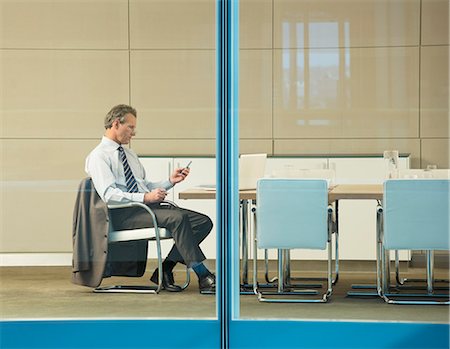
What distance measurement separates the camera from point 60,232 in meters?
7.53

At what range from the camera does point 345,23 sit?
739 centimetres

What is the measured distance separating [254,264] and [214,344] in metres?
0.60

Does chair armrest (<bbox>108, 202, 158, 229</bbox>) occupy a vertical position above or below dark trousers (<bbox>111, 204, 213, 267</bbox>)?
above

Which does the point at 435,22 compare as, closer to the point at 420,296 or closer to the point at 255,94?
the point at 255,94

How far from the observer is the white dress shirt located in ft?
24.5

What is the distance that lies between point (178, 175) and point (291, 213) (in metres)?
0.83

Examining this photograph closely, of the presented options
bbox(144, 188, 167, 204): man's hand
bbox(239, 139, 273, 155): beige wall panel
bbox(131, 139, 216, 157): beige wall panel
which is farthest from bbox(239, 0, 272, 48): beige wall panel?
bbox(144, 188, 167, 204): man's hand

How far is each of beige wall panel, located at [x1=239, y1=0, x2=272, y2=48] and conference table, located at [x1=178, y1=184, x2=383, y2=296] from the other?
985mm

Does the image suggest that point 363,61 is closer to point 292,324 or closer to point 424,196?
point 424,196

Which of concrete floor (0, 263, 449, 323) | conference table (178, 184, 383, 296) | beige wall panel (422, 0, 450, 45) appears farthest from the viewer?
concrete floor (0, 263, 449, 323)

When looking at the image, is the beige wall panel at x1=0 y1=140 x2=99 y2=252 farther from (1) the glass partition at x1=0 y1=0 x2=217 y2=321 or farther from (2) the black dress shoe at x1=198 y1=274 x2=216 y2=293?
(2) the black dress shoe at x1=198 y1=274 x2=216 y2=293

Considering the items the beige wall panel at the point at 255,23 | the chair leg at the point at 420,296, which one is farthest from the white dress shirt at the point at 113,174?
the chair leg at the point at 420,296

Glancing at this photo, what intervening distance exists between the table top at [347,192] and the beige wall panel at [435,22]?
3.31ft

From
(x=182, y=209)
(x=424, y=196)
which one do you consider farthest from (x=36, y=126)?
(x=424, y=196)
